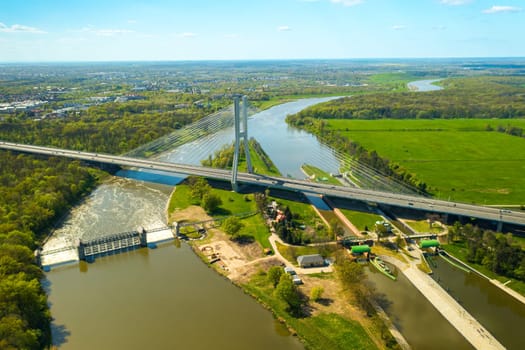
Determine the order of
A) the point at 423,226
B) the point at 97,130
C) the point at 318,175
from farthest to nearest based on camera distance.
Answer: the point at 97,130, the point at 318,175, the point at 423,226

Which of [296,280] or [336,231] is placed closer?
[296,280]

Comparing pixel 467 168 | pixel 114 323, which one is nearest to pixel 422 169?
pixel 467 168

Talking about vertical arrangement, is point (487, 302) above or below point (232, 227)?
below

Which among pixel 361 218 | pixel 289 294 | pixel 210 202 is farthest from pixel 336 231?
pixel 210 202

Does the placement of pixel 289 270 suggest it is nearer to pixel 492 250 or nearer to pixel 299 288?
pixel 299 288

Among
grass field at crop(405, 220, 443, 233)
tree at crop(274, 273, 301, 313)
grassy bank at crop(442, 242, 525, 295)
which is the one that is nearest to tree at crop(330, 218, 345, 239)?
grass field at crop(405, 220, 443, 233)

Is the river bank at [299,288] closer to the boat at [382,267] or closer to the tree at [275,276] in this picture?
the tree at [275,276]

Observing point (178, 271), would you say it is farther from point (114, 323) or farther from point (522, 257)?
point (522, 257)
